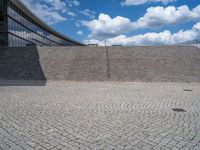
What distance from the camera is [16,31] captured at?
37.0 m

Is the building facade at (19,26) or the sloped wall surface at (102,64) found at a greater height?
the building facade at (19,26)

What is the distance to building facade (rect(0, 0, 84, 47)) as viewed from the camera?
33.6 meters

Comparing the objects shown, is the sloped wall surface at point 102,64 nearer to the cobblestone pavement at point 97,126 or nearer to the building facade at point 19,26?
the building facade at point 19,26

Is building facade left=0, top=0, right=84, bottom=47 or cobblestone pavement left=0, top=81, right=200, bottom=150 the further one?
building facade left=0, top=0, right=84, bottom=47

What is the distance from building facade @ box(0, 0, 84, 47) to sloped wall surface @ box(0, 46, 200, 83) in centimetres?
648

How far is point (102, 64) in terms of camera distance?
23594 millimetres

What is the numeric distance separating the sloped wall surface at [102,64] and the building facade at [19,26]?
21.3 ft

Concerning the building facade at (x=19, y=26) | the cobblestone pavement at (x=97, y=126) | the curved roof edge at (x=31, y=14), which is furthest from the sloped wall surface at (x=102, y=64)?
the cobblestone pavement at (x=97, y=126)

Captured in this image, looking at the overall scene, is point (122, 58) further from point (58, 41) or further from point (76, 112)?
point (58, 41)

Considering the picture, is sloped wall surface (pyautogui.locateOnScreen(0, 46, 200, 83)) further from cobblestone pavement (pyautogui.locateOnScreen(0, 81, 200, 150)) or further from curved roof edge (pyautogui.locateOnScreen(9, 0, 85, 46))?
cobblestone pavement (pyautogui.locateOnScreen(0, 81, 200, 150))

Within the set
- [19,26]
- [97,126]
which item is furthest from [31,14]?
[97,126]

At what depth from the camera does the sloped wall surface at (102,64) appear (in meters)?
21.2

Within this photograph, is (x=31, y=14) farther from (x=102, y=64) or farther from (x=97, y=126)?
(x=97, y=126)

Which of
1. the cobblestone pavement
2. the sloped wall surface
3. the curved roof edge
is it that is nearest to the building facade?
the curved roof edge
